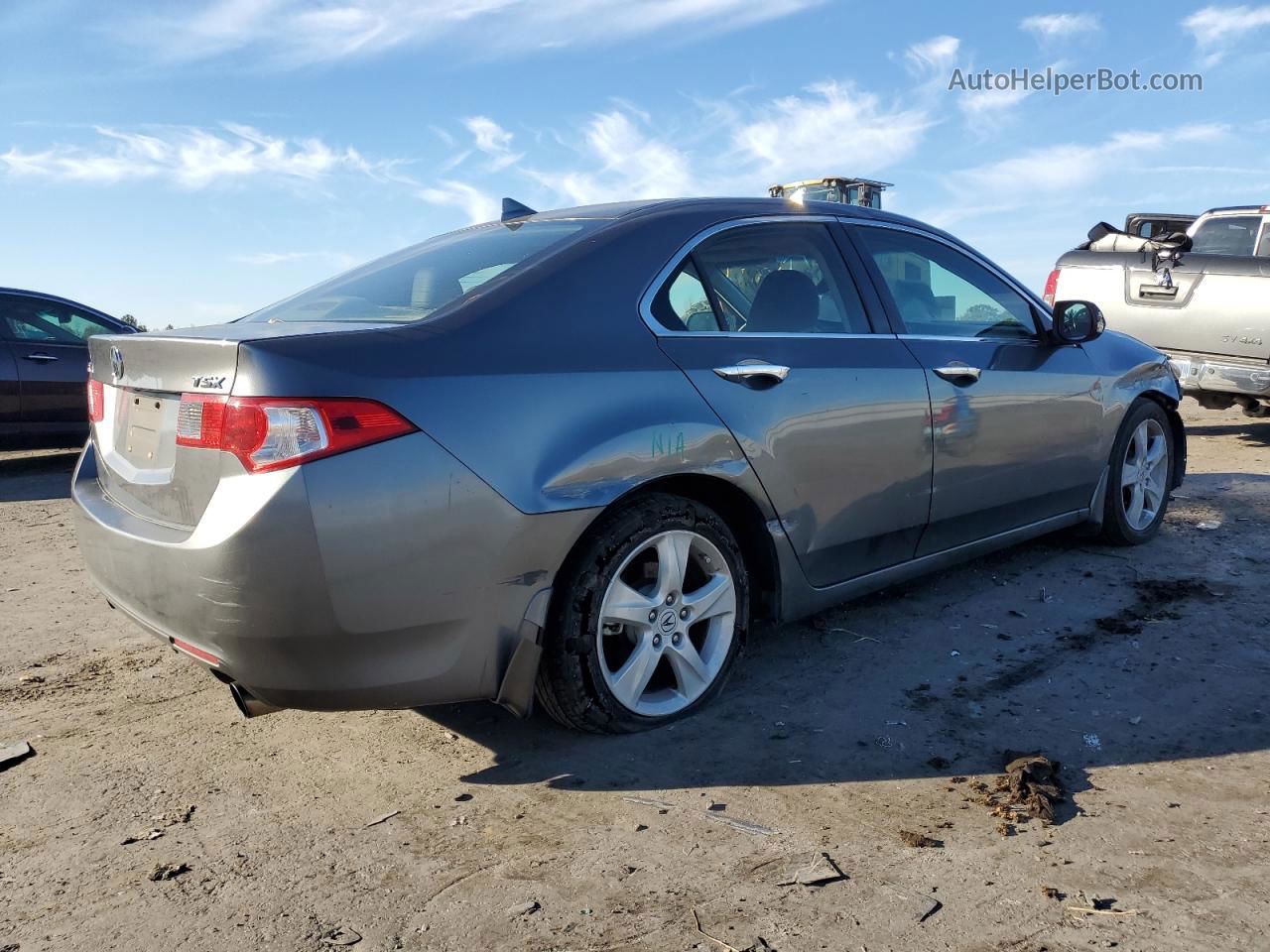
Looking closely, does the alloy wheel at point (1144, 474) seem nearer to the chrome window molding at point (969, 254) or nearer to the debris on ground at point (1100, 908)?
the chrome window molding at point (969, 254)

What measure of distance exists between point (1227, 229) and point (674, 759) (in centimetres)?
927

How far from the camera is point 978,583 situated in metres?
4.71

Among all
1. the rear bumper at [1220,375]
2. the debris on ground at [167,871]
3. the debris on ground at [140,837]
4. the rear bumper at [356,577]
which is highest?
the rear bumper at [1220,375]

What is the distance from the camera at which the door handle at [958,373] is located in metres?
3.96

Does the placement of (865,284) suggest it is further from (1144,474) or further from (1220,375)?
(1220,375)

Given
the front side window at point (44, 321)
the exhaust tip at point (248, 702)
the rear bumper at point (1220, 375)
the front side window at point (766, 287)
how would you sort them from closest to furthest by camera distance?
the exhaust tip at point (248, 702), the front side window at point (766, 287), the rear bumper at point (1220, 375), the front side window at point (44, 321)

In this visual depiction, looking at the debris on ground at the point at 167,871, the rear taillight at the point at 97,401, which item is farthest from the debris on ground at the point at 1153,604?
the rear taillight at the point at 97,401

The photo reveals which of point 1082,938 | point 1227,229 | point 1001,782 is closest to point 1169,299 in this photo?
point 1227,229

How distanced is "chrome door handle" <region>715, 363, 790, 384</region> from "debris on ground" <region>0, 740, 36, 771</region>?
7.68 ft

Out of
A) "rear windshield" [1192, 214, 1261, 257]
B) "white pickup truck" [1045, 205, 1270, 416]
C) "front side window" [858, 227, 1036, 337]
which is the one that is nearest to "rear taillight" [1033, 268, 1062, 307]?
"white pickup truck" [1045, 205, 1270, 416]

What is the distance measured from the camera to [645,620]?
309 cm

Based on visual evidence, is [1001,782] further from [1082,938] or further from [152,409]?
[152,409]

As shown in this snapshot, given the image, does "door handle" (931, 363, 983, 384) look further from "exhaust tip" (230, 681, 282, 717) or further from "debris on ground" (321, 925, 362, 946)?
"debris on ground" (321, 925, 362, 946)

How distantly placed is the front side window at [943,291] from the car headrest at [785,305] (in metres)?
0.48
